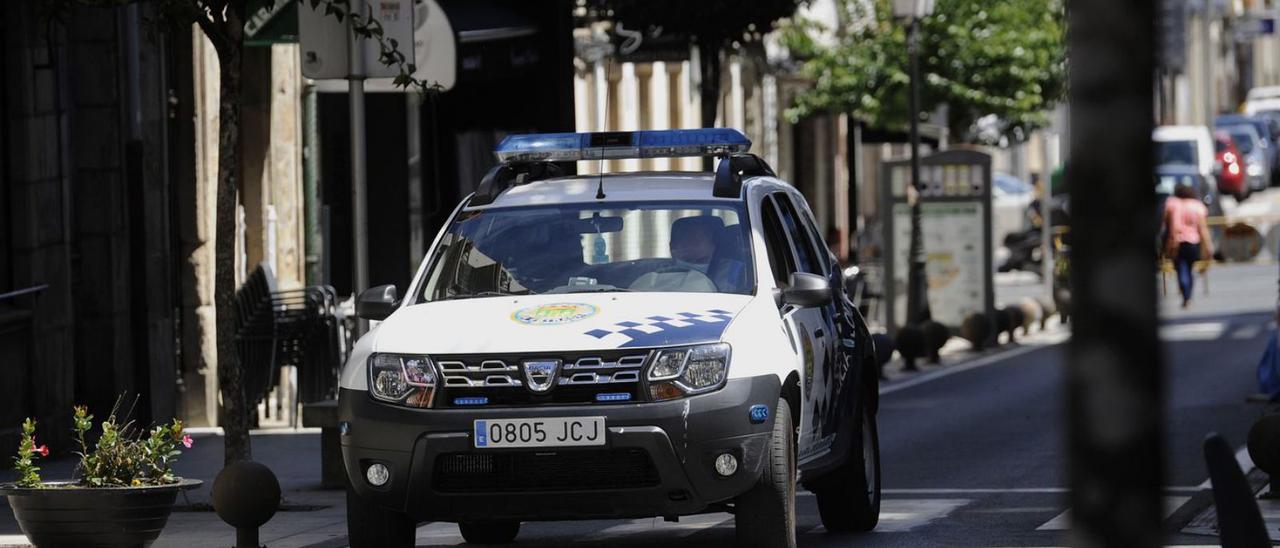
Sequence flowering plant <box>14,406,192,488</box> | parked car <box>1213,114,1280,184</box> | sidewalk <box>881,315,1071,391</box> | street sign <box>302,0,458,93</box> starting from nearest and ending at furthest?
flowering plant <box>14,406,192,488</box>, street sign <box>302,0,458,93</box>, sidewalk <box>881,315,1071,391</box>, parked car <box>1213,114,1280,184</box>

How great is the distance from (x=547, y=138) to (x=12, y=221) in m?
5.45

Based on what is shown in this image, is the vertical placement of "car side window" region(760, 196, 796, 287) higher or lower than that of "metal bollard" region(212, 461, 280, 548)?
higher

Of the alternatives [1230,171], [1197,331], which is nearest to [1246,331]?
[1197,331]

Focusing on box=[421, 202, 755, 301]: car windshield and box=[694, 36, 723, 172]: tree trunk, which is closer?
box=[421, 202, 755, 301]: car windshield

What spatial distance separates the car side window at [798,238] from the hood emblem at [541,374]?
6.35 feet

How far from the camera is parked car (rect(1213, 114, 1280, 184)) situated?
2357 inches

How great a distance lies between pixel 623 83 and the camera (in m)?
38.5

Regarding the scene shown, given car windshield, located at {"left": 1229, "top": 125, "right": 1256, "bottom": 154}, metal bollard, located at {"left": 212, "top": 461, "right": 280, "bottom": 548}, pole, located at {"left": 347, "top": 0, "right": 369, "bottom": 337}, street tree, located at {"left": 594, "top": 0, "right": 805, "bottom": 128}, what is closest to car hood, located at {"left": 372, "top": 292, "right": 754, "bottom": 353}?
metal bollard, located at {"left": 212, "top": 461, "right": 280, "bottom": 548}

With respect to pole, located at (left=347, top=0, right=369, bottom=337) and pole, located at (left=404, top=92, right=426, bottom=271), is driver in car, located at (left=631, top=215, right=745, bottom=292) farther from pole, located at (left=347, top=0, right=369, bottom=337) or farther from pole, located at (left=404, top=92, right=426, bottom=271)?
pole, located at (left=404, top=92, right=426, bottom=271)

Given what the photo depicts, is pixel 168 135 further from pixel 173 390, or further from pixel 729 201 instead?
pixel 729 201

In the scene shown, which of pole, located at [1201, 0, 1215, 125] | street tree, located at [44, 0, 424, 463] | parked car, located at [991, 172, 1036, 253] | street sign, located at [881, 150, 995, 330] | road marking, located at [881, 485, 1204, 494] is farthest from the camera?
pole, located at [1201, 0, 1215, 125]

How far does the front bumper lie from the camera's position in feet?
28.9

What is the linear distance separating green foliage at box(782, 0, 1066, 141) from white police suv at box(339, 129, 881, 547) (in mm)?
30982

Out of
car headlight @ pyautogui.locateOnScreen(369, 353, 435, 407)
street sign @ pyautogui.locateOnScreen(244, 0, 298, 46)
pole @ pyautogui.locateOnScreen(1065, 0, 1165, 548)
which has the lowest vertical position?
car headlight @ pyautogui.locateOnScreen(369, 353, 435, 407)
